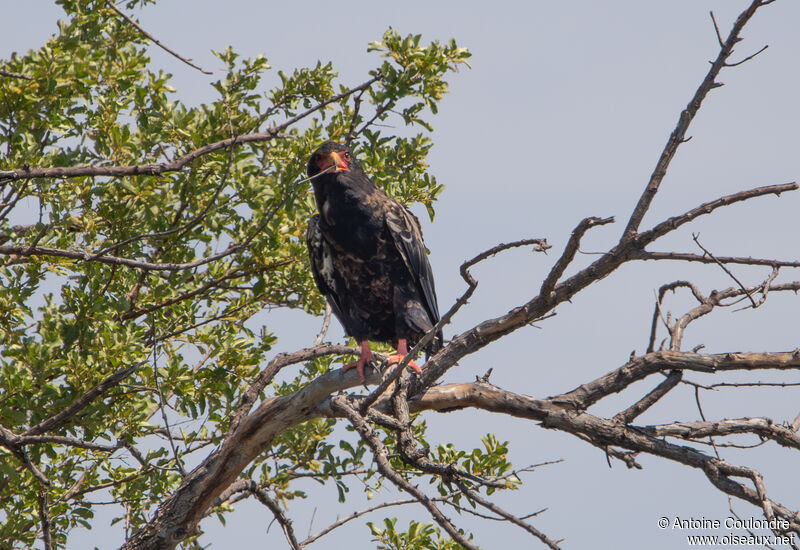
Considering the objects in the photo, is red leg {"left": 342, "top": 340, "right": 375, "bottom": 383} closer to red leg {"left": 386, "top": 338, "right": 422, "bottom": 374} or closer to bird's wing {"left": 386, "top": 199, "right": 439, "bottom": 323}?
red leg {"left": 386, "top": 338, "right": 422, "bottom": 374}

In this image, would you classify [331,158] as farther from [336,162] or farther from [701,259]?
[701,259]

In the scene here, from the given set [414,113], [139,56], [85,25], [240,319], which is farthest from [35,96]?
[414,113]

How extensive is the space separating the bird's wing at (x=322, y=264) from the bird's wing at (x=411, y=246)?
528mm

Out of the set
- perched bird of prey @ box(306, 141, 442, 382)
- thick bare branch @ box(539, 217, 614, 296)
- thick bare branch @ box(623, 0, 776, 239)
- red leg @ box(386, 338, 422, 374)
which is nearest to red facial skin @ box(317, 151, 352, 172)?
perched bird of prey @ box(306, 141, 442, 382)

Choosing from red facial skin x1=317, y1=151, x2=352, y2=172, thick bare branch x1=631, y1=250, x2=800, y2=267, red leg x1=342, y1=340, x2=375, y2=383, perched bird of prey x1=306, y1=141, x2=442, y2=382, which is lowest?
thick bare branch x1=631, y1=250, x2=800, y2=267

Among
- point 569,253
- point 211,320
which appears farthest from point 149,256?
point 569,253

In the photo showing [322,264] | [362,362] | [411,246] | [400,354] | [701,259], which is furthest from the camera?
[322,264]

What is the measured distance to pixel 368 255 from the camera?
610cm

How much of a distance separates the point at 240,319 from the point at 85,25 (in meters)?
2.67

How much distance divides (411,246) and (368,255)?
308 mm

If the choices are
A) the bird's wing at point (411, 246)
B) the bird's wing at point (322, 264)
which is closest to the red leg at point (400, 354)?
the bird's wing at point (411, 246)

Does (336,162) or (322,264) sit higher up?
(336,162)

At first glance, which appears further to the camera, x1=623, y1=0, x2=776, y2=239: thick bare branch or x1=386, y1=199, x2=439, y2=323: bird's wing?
x1=386, y1=199, x2=439, y2=323: bird's wing

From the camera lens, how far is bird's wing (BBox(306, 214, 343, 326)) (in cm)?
629
